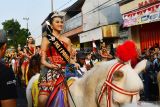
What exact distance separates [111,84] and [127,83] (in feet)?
0.70

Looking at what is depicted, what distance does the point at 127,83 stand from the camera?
174 inches

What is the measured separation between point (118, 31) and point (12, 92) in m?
26.9

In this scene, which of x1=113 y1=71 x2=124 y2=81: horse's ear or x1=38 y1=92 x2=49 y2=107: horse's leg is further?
x1=38 y1=92 x2=49 y2=107: horse's leg

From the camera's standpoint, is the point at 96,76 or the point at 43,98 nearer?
the point at 96,76

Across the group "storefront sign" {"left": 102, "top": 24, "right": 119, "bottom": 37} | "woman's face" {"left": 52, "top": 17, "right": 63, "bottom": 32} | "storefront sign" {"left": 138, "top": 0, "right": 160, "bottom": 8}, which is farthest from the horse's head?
"storefront sign" {"left": 102, "top": 24, "right": 119, "bottom": 37}

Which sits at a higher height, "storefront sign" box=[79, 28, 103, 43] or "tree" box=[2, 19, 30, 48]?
"tree" box=[2, 19, 30, 48]

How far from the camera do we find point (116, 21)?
32.1m

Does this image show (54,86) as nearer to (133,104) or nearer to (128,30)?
(133,104)

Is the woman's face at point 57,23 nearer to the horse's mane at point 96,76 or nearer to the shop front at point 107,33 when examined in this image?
the horse's mane at point 96,76

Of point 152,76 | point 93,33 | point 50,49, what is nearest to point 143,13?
point 152,76

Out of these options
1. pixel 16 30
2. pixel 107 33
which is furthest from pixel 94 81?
pixel 16 30

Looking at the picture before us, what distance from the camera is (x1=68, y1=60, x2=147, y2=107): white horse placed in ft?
14.5

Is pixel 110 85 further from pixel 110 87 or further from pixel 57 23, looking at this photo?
pixel 57 23

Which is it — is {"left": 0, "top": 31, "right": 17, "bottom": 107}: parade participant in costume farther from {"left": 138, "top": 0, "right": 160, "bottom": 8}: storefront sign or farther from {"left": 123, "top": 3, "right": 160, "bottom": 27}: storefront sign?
{"left": 138, "top": 0, "right": 160, "bottom": 8}: storefront sign
